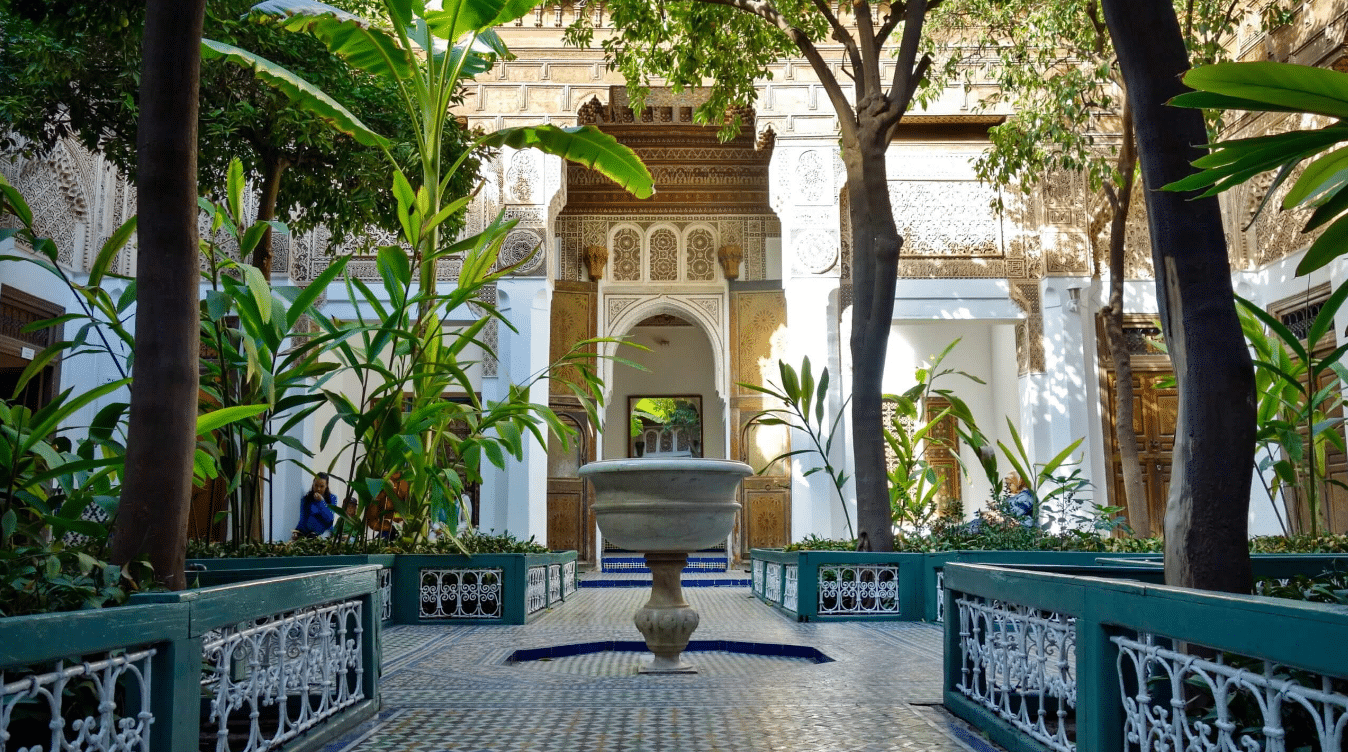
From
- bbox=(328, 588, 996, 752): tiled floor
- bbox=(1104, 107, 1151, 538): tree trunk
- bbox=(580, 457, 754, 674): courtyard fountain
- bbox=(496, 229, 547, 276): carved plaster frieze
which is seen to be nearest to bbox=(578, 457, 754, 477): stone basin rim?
bbox=(580, 457, 754, 674): courtyard fountain

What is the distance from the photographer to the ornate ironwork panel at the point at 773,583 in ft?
20.8

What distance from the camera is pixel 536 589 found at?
6.06 meters

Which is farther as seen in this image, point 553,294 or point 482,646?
point 553,294

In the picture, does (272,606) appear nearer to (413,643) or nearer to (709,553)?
(413,643)

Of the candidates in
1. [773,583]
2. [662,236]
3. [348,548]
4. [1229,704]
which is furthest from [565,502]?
[1229,704]

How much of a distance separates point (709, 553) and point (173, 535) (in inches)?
462

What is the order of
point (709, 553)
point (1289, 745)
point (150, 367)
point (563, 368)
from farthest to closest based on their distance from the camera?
1. point (709, 553)
2. point (563, 368)
3. point (150, 367)
4. point (1289, 745)

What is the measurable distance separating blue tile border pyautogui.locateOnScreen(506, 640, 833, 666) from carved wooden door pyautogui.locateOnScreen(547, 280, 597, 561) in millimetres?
6194

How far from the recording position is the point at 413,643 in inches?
177

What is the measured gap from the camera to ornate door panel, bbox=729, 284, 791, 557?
10781 millimetres

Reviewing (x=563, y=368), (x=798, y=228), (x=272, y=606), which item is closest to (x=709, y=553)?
(x=563, y=368)

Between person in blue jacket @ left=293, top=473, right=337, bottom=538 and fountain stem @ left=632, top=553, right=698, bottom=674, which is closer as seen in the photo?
fountain stem @ left=632, top=553, right=698, bottom=674

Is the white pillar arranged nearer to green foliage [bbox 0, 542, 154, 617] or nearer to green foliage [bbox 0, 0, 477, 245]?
green foliage [bbox 0, 0, 477, 245]

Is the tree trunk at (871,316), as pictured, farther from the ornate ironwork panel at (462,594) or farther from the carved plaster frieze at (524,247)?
the carved plaster frieze at (524,247)
